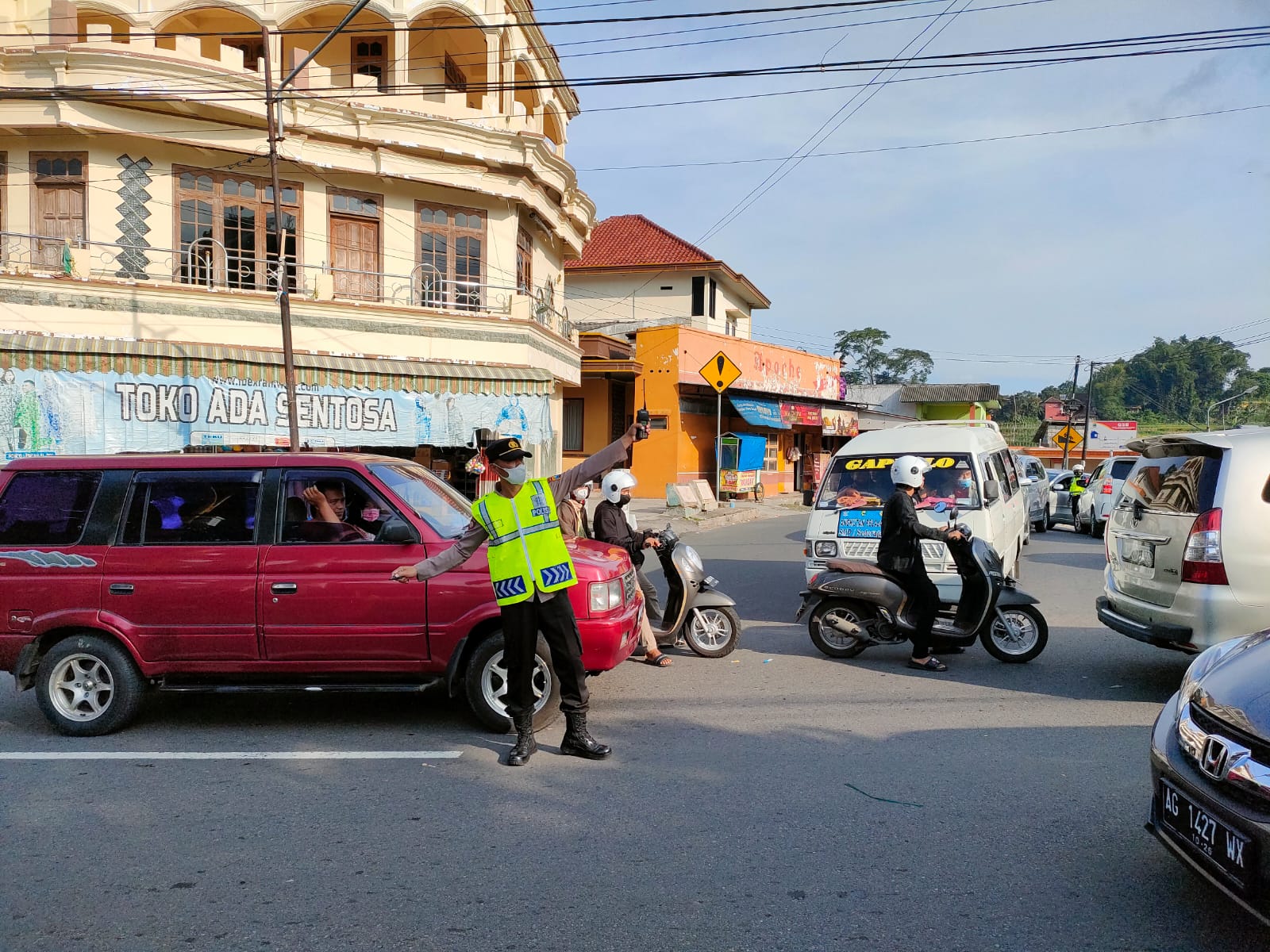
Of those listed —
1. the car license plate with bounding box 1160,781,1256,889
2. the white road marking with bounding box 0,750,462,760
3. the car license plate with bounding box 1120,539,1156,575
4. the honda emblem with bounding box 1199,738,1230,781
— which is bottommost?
the white road marking with bounding box 0,750,462,760

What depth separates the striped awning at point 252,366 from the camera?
15445mm

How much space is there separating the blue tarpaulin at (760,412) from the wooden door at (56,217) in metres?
19.2

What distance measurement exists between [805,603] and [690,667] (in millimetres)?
1183

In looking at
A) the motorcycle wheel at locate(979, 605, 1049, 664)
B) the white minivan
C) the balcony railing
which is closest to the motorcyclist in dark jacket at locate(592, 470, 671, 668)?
the white minivan

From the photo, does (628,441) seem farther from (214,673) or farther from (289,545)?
(214,673)

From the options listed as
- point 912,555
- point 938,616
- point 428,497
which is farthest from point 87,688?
point 938,616

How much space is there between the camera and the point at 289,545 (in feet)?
20.0

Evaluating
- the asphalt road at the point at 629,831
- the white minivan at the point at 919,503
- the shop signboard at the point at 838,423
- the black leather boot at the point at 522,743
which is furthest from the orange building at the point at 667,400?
the black leather boot at the point at 522,743

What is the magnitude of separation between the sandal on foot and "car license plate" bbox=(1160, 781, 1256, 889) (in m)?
4.37

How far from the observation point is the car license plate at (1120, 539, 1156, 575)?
6.82m

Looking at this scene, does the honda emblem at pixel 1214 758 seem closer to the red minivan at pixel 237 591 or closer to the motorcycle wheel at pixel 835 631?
the red minivan at pixel 237 591

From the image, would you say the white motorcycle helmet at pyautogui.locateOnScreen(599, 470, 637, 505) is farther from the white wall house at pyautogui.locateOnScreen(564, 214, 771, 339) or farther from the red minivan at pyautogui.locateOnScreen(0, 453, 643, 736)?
the white wall house at pyautogui.locateOnScreen(564, 214, 771, 339)

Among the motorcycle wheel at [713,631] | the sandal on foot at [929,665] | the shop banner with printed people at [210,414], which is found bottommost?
the sandal on foot at [929,665]

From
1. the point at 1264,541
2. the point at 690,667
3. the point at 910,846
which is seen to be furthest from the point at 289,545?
the point at 1264,541
